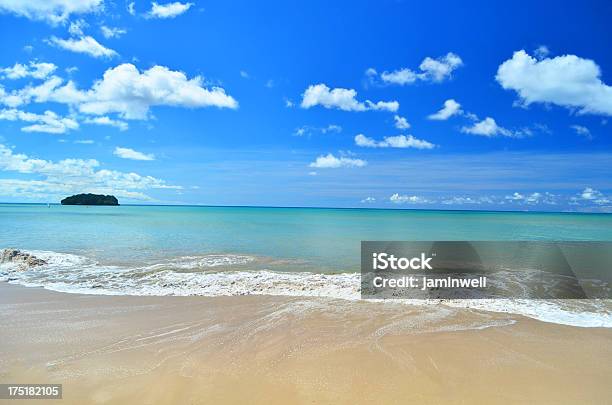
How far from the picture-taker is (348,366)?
6.28m

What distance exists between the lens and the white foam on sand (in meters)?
10.1

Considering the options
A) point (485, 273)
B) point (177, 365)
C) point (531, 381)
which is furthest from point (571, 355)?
point (485, 273)

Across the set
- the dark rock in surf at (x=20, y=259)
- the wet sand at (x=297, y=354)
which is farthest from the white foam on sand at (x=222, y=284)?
the wet sand at (x=297, y=354)

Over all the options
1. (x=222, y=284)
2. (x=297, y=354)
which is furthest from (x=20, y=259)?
(x=297, y=354)

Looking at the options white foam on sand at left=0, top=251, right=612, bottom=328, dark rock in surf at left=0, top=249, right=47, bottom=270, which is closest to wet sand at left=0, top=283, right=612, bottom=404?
white foam on sand at left=0, top=251, right=612, bottom=328

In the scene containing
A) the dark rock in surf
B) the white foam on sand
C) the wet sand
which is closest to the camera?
the wet sand

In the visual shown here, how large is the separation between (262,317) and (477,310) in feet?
19.7

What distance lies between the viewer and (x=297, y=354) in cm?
681

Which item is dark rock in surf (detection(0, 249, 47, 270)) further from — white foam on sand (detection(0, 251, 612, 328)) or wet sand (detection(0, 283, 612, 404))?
wet sand (detection(0, 283, 612, 404))

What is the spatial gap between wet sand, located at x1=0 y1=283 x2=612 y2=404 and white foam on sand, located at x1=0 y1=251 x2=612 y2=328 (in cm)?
115

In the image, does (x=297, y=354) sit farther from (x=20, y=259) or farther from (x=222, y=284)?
(x=20, y=259)

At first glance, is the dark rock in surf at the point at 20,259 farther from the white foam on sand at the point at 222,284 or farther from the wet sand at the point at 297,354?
the wet sand at the point at 297,354

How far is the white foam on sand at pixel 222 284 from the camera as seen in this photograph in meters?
10.1

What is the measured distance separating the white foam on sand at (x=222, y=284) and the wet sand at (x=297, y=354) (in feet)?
3.77
